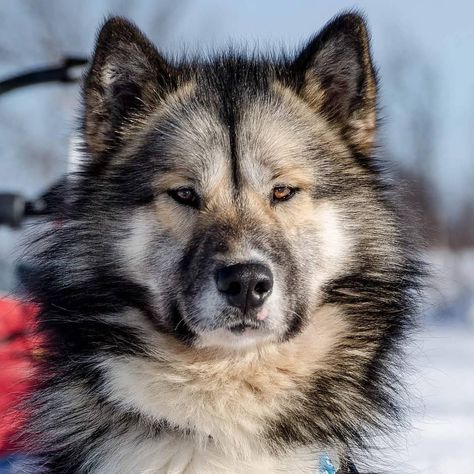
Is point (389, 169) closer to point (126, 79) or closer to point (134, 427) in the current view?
point (126, 79)

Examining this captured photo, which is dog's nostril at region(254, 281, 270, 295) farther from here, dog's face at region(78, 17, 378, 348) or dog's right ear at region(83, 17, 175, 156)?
dog's right ear at region(83, 17, 175, 156)

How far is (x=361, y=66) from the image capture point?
2.92 m

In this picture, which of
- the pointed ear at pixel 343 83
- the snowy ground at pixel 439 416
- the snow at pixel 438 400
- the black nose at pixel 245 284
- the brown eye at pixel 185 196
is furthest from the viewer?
the snowy ground at pixel 439 416

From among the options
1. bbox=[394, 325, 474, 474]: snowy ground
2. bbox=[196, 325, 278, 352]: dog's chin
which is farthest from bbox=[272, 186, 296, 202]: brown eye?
bbox=[394, 325, 474, 474]: snowy ground

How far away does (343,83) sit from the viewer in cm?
296

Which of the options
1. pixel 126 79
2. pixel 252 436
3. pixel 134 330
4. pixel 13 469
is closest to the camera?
pixel 252 436

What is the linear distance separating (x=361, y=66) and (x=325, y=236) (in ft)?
2.08

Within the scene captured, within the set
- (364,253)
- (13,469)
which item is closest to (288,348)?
(364,253)

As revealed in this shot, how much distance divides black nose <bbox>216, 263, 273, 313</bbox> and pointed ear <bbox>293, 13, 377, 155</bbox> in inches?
30.8

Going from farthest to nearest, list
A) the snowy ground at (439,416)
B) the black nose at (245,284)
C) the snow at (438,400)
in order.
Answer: the snowy ground at (439,416) → the snow at (438,400) → the black nose at (245,284)

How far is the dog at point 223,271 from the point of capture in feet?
8.29

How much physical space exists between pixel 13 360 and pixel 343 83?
2034mm

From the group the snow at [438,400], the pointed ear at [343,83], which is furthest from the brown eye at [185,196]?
the snow at [438,400]

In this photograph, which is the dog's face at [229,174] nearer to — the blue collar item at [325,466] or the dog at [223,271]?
the dog at [223,271]
